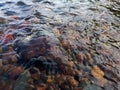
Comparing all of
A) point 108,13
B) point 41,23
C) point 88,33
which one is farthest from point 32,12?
point 108,13

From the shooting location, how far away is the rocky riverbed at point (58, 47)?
444 centimetres

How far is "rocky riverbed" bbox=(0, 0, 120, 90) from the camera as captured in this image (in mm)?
4438

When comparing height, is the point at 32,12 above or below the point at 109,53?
above

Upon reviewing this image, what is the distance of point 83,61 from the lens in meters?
4.93

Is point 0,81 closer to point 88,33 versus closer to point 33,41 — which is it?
point 33,41

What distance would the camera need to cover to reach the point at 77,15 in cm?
654

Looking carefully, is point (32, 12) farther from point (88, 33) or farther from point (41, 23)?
point (88, 33)

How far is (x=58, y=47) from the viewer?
200 inches

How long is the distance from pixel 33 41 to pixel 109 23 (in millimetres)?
2330

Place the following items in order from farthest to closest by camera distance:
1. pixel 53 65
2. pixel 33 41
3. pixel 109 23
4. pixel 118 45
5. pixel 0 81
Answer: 1. pixel 109 23
2. pixel 118 45
3. pixel 33 41
4. pixel 53 65
5. pixel 0 81

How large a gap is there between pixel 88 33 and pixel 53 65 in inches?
61.7

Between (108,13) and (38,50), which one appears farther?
(108,13)

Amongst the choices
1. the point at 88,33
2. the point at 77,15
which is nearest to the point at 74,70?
the point at 88,33

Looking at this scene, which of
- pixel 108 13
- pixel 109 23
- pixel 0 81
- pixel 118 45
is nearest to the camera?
pixel 0 81
